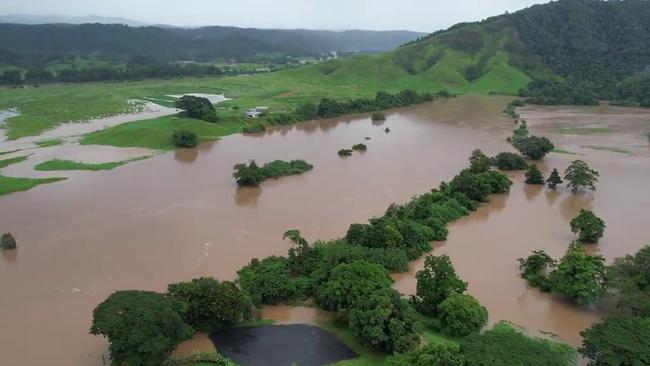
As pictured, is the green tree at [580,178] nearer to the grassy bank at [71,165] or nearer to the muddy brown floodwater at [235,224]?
the muddy brown floodwater at [235,224]

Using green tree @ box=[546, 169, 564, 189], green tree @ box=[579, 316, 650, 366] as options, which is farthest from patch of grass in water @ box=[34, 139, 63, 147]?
green tree @ box=[579, 316, 650, 366]

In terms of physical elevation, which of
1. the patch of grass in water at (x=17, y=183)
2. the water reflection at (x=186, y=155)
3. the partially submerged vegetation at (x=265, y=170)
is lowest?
the patch of grass in water at (x=17, y=183)

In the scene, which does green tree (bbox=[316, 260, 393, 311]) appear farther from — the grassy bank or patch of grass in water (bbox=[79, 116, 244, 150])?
patch of grass in water (bbox=[79, 116, 244, 150])

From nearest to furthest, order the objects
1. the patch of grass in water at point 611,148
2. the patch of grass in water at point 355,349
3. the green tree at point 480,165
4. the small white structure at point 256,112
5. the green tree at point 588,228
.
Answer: the patch of grass in water at point 355,349 < the green tree at point 588,228 < the green tree at point 480,165 < the patch of grass in water at point 611,148 < the small white structure at point 256,112

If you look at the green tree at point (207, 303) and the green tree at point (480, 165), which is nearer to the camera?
the green tree at point (207, 303)

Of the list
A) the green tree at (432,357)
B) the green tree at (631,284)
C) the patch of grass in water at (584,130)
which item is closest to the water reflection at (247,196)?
the green tree at (432,357)

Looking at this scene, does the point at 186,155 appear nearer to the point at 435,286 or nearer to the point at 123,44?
the point at 435,286

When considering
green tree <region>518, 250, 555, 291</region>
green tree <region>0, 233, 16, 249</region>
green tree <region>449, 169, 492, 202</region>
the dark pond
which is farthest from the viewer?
green tree <region>449, 169, 492, 202</region>
